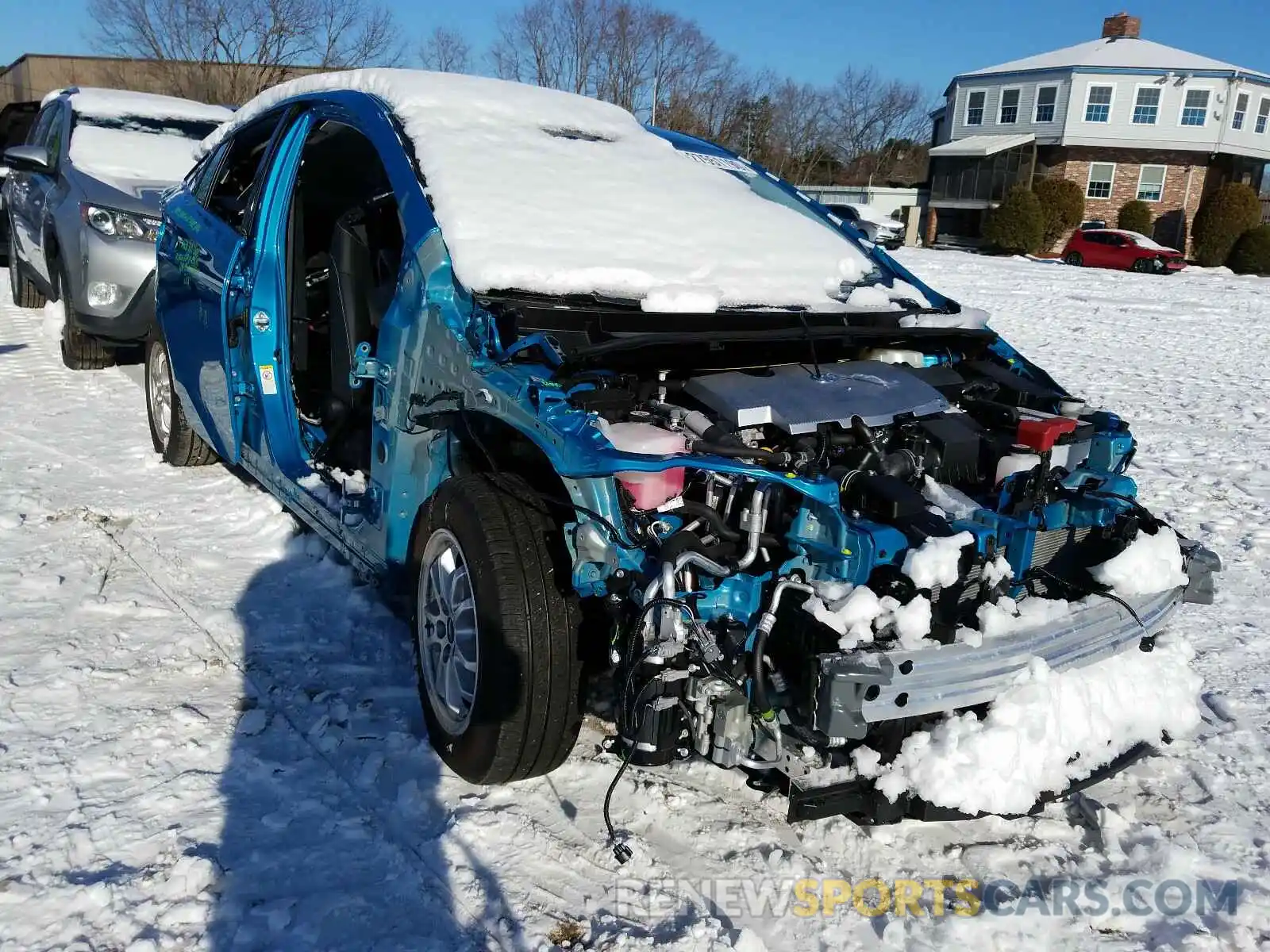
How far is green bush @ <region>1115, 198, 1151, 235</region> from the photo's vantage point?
34.5 m

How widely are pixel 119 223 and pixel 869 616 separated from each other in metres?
6.35

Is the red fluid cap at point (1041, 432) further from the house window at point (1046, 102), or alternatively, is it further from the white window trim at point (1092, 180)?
the house window at point (1046, 102)

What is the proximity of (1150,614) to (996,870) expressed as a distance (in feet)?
2.79

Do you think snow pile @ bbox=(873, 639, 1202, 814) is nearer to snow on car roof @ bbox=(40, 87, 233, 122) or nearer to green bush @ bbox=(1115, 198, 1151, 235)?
snow on car roof @ bbox=(40, 87, 233, 122)

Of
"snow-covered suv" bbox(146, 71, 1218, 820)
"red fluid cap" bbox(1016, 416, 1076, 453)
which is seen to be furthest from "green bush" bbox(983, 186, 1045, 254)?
"red fluid cap" bbox(1016, 416, 1076, 453)

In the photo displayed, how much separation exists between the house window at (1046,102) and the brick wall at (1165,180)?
1.50 metres

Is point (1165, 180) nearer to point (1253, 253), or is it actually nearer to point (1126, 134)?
point (1126, 134)

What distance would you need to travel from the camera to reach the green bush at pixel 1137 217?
34.5 meters

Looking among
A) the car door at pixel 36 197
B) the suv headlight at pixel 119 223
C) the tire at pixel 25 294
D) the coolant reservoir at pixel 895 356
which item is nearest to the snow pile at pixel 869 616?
the coolant reservoir at pixel 895 356

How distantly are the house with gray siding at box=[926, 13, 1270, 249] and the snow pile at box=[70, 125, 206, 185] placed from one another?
33496mm

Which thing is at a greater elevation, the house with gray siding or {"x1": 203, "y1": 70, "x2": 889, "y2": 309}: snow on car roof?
the house with gray siding

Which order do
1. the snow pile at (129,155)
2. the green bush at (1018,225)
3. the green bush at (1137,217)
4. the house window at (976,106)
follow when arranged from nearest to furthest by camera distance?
the snow pile at (129,155)
the green bush at (1018,225)
the green bush at (1137,217)
the house window at (976,106)

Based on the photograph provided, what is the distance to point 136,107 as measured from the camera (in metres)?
8.20

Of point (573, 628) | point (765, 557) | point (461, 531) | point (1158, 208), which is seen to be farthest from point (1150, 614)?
point (1158, 208)
